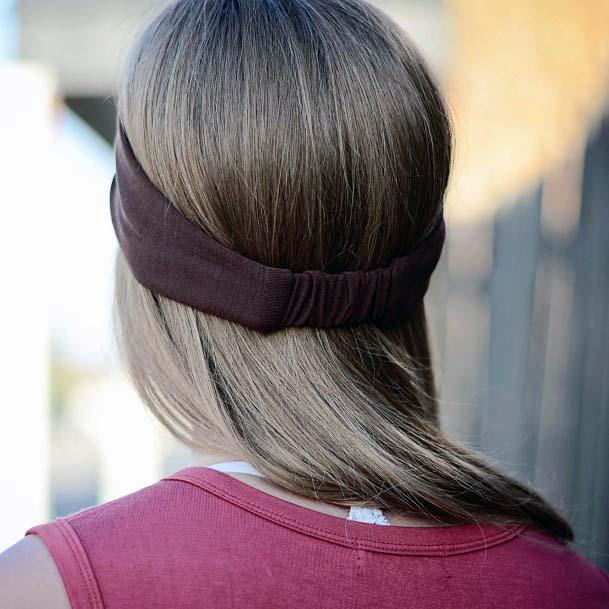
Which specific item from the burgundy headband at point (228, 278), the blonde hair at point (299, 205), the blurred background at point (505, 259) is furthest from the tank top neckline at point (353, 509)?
the blurred background at point (505, 259)

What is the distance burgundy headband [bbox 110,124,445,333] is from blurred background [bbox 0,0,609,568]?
2.82ft

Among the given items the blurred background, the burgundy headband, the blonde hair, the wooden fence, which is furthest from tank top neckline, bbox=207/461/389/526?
the wooden fence

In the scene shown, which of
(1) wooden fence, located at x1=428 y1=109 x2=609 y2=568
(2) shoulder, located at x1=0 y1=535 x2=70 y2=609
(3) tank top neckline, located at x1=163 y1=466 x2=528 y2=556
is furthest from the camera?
(1) wooden fence, located at x1=428 y1=109 x2=609 y2=568

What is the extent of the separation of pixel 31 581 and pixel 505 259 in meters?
2.91

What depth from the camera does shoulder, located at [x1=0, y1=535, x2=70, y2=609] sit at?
952 millimetres

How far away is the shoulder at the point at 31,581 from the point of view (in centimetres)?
95

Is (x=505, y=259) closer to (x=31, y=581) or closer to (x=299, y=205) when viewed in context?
(x=299, y=205)

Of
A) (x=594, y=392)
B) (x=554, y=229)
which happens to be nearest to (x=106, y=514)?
(x=594, y=392)

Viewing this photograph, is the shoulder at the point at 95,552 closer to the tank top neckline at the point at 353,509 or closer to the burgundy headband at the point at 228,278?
the tank top neckline at the point at 353,509

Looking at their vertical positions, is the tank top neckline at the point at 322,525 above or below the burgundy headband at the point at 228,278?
below

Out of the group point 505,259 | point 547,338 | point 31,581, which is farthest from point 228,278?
point 505,259

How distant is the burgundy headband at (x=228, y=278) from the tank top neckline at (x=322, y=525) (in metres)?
0.25

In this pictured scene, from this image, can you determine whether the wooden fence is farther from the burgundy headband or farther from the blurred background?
the burgundy headband

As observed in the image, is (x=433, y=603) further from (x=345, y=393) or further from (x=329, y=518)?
(x=345, y=393)
